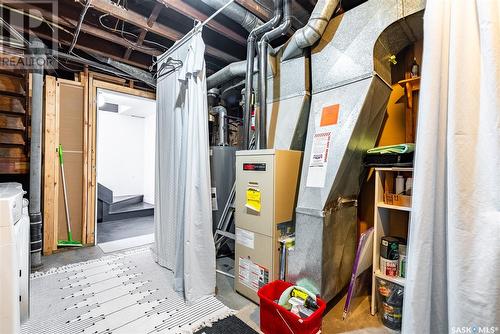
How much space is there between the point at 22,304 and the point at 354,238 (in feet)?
8.76

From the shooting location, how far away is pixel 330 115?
69.1 inches

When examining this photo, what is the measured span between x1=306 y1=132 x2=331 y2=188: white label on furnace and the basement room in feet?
0.05

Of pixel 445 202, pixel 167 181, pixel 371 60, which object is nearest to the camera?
pixel 445 202

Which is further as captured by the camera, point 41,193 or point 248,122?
point 41,193

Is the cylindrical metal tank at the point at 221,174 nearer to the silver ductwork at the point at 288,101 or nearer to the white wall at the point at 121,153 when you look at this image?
the silver ductwork at the point at 288,101

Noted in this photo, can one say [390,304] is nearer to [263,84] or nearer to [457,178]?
[457,178]

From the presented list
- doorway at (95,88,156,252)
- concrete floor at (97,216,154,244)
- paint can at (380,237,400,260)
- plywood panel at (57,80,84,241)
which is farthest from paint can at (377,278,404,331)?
doorway at (95,88,156,252)

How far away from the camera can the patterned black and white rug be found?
64.2 inches

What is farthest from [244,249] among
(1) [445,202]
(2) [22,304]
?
(2) [22,304]

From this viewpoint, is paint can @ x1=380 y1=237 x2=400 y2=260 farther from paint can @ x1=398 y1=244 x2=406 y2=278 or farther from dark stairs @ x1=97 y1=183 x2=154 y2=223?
dark stairs @ x1=97 y1=183 x2=154 y2=223

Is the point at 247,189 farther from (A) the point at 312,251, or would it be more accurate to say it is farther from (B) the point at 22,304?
(B) the point at 22,304

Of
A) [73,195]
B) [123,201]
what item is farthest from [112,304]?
[123,201]

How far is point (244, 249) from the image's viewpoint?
2.02 metres

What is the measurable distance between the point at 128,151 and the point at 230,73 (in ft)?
15.4
